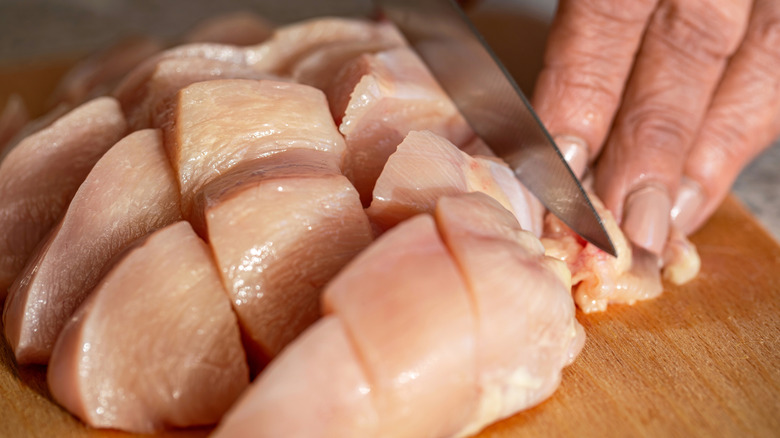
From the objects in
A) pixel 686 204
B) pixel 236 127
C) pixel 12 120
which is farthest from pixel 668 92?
pixel 12 120

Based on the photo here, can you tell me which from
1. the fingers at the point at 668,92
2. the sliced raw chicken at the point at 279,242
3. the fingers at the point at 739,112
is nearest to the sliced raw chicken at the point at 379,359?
the sliced raw chicken at the point at 279,242

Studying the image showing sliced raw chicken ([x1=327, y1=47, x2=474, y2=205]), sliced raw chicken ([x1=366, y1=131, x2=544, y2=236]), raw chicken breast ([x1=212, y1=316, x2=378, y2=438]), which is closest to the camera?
raw chicken breast ([x1=212, y1=316, x2=378, y2=438])

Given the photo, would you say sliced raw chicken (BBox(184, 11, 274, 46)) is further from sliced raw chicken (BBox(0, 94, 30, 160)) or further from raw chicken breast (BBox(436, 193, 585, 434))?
raw chicken breast (BBox(436, 193, 585, 434))

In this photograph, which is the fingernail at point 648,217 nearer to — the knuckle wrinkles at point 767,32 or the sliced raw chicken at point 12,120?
the knuckle wrinkles at point 767,32

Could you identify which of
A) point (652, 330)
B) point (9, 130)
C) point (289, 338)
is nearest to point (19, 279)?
point (289, 338)

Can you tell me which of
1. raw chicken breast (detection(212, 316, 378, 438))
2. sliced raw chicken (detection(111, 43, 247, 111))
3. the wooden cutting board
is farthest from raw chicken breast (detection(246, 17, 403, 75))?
raw chicken breast (detection(212, 316, 378, 438))

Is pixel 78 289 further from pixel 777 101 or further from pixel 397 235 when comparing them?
pixel 777 101
